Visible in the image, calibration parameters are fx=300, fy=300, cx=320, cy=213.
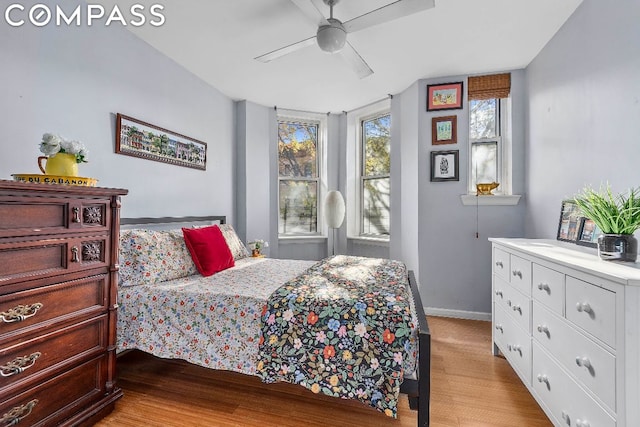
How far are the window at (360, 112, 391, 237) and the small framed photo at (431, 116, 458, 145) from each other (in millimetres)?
818

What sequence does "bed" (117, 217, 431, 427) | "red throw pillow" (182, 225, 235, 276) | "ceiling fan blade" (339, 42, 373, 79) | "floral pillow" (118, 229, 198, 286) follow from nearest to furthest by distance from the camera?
"bed" (117, 217, 431, 427), "floral pillow" (118, 229, 198, 286), "ceiling fan blade" (339, 42, 373, 79), "red throw pillow" (182, 225, 235, 276)

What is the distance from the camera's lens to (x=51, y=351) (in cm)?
140

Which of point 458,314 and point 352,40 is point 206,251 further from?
point 458,314

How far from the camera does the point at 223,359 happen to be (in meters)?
1.69

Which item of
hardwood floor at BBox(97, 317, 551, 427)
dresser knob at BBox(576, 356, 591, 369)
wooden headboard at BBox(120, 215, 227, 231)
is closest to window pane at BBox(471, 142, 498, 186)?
hardwood floor at BBox(97, 317, 551, 427)

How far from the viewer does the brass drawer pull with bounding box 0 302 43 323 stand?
123cm

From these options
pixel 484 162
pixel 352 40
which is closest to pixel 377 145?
pixel 484 162

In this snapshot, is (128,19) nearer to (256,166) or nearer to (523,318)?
(256,166)

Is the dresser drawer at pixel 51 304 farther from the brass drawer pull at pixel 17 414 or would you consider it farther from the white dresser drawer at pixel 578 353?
the white dresser drawer at pixel 578 353

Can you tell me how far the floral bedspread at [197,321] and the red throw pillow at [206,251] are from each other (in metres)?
0.33

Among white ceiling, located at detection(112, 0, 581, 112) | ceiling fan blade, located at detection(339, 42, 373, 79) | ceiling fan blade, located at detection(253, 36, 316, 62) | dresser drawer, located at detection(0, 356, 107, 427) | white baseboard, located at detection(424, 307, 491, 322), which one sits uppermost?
white ceiling, located at detection(112, 0, 581, 112)

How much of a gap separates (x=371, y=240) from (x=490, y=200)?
159cm

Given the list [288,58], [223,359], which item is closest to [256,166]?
[288,58]

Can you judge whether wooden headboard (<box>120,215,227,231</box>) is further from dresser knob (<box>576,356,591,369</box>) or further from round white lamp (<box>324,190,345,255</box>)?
dresser knob (<box>576,356,591,369</box>)
